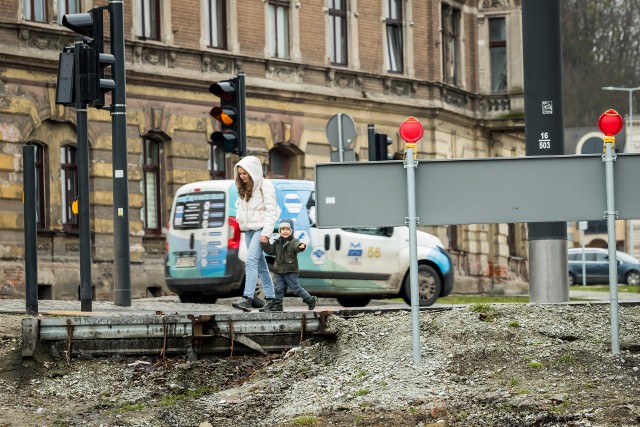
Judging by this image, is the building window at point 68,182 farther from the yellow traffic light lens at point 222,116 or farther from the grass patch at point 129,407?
the grass patch at point 129,407

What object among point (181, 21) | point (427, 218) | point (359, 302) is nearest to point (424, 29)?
point (181, 21)

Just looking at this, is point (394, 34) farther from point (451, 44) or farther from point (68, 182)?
point (68, 182)

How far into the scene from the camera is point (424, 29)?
45.6m

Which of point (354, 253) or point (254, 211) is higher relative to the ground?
point (254, 211)

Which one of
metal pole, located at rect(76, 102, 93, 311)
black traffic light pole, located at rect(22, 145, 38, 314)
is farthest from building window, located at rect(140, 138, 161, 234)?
black traffic light pole, located at rect(22, 145, 38, 314)

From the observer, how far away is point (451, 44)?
157 ft

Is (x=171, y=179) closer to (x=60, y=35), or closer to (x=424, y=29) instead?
(x=60, y=35)

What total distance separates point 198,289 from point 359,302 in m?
3.51

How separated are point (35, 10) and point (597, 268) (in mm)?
32905

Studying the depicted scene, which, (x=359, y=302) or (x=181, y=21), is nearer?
(x=359, y=302)

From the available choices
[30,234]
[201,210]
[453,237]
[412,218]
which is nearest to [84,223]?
[30,234]

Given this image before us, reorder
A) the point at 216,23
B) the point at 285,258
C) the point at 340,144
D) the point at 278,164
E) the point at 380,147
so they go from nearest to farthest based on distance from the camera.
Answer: the point at 285,258
the point at 340,144
the point at 380,147
the point at 216,23
the point at 278,164

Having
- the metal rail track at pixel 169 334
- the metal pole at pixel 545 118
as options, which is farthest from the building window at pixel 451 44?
the metal rail track at pixel 169 334

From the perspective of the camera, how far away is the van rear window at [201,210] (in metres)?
25.2
